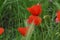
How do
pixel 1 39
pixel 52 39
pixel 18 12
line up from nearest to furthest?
1. pixel 52 39
2. pixel 1 39
3. pixel 18 12

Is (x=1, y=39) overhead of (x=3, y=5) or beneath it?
beneath

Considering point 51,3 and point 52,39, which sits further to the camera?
point 51,3

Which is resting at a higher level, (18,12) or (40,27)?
(18,12)

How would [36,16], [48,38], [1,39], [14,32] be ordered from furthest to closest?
1. [14,32]
2. [1,39]
3. [48,38]
4. [36,16]

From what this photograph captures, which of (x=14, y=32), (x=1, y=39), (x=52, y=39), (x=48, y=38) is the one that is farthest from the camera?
(x=14, y=32)

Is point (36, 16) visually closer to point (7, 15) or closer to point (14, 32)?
point (14, 32)

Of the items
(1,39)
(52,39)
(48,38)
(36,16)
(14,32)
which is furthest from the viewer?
(14,32)

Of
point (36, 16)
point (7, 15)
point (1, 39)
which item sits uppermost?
point (7, 15)

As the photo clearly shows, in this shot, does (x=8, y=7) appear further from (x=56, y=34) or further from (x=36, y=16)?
(x=36, y=16)

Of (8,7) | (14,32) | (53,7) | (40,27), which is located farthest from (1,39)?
(53,7)

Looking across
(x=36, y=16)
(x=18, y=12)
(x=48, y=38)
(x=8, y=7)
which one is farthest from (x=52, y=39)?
(x=8, y=7)
